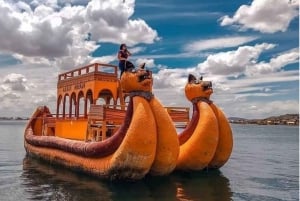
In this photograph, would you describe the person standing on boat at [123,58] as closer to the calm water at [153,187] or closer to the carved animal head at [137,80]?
the carved animal head at [137,80]

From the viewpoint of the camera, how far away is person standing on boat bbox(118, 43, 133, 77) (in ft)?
58.6

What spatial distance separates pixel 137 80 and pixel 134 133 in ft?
8.14

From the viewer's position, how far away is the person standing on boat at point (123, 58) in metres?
17.9

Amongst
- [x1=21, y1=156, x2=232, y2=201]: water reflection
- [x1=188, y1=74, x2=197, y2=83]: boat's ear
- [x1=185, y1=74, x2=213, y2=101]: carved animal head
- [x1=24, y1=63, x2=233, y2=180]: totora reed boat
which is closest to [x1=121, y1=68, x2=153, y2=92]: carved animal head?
[x1=24, y1=63, x2=233, y2=180]: totora reed boat

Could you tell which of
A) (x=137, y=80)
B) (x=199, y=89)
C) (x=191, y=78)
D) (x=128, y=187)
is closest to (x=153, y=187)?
(x=128, y=187)

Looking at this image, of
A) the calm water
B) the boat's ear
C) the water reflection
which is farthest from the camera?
the boat's ear

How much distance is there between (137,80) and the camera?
56.0ft

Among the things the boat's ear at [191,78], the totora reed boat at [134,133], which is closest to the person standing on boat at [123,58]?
the totora reed boat at [134,133]

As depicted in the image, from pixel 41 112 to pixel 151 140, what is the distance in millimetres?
16627

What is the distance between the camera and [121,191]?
15.7m

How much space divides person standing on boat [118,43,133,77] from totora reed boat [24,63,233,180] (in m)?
0.45

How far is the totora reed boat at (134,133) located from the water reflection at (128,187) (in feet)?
1.60

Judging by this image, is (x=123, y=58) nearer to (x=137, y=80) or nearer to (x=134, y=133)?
(x=137, y=80)

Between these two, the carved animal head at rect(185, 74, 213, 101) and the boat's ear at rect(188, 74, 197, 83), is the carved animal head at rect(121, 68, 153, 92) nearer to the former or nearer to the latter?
the carved animal head at rect(185, 74, 213, 101)
